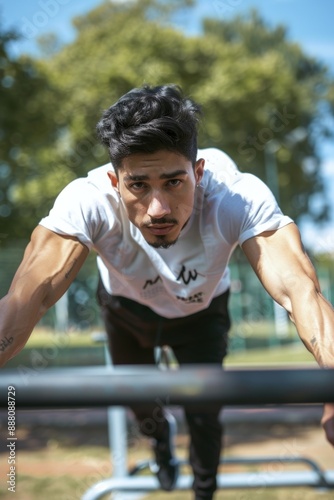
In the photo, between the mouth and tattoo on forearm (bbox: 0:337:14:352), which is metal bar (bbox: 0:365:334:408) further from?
the mouth

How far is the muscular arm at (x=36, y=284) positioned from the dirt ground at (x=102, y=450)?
2.80 metres

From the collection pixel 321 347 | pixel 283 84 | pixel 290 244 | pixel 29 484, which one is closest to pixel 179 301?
pixel 290 244

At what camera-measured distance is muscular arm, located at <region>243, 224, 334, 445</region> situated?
6.22 ft

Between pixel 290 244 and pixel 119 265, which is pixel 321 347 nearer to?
pixel 290 244

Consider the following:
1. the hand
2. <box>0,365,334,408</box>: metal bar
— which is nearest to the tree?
the hand

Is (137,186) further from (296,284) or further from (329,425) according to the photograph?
(329,425)

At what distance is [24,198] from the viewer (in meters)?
18.3

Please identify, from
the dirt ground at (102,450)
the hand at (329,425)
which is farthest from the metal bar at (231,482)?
the hand at (329,425)

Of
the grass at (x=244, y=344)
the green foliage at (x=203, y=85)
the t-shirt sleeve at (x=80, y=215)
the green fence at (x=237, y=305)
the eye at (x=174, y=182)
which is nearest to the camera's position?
the eye at (x=174, y=182)

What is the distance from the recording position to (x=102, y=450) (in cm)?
764

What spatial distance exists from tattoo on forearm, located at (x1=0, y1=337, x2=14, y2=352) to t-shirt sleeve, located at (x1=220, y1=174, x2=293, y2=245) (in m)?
0.76

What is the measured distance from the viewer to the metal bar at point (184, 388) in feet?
3.00

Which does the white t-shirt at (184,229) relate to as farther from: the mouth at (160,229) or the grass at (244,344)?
the grass at (244,344)

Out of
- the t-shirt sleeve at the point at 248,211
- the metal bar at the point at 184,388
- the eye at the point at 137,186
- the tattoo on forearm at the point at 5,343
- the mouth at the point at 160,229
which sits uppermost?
the eye at the point at 137,186
